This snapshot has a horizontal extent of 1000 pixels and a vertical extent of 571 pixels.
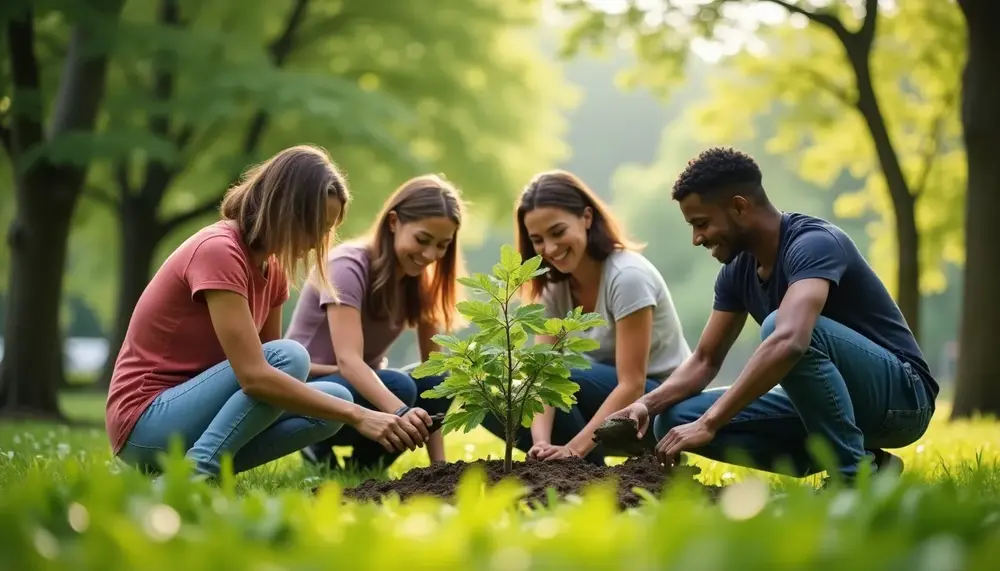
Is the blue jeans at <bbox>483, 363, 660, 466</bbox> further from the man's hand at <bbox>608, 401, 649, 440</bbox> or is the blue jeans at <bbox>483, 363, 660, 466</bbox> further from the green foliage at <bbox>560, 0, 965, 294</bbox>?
the green foliage at <bbox>560, 0, 965, 294</bbox>

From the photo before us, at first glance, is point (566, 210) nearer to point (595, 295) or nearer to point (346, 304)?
point (595, 295)

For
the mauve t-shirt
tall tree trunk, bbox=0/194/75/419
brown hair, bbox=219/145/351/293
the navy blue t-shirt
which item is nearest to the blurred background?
tall tree trunk, bbox=0/194/75/419

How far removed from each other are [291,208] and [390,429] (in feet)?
2.87

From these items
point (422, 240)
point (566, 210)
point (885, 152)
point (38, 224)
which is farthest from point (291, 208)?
point (885, 152)

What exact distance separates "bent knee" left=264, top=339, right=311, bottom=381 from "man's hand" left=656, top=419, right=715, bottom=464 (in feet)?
4.41

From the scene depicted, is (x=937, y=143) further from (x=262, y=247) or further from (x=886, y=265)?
(x=262, y=247)

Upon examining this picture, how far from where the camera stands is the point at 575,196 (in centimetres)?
464

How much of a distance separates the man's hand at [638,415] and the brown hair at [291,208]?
123 centimetres

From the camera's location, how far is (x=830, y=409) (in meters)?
3.58

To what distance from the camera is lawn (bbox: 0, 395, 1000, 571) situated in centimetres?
154

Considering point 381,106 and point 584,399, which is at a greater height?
point 381,106

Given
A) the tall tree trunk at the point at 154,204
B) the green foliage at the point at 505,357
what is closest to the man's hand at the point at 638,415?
the green foliage at the point at 505,357

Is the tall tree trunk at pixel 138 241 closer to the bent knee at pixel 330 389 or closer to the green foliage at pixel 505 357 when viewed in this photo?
→ the bent knee at pixel 330 389

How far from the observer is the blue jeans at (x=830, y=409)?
3.58 metres
